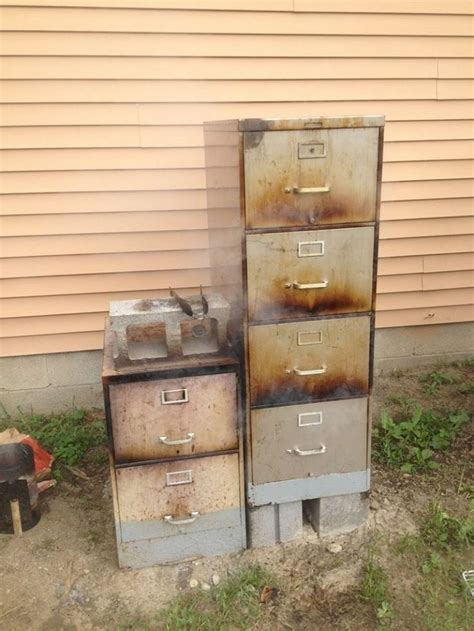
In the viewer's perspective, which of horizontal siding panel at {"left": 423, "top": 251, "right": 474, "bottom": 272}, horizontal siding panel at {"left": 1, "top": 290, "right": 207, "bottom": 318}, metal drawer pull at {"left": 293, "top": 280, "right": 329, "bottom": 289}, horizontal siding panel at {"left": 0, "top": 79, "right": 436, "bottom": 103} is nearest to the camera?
metal drawer pull at {"left": 293, "top": 280, "right": 329, "bottom": 289}

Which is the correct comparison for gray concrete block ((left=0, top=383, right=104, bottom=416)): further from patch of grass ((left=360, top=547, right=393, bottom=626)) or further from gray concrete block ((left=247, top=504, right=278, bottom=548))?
patch of grass ((left=360, top=547, right=393, bottom=626))

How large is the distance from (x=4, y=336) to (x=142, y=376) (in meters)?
2.08

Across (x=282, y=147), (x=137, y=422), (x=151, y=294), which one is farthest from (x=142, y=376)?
(x=151, y=294)

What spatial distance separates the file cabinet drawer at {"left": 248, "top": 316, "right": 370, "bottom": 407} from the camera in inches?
114

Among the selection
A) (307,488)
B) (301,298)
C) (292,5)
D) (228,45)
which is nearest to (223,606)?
(307,488)

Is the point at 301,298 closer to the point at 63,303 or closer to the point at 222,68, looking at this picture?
the point at 222,68

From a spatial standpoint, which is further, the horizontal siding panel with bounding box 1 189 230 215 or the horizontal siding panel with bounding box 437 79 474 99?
the horizontal siding panel with bounding box 437 79 474 99

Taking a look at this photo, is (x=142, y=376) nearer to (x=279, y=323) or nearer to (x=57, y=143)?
(x=279, y=323)

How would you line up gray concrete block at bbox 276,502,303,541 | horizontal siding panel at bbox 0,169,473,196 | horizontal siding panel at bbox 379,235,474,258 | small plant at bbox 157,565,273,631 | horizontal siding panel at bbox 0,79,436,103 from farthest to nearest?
horizontal siding panel at bbox 379,235,474,258 → horizontal siding panel at bbox 0,169,473,196 → horizontal siding panel at bbox 0,79,436,103 → gray concrete block at bbox 276,502,303,541 → small plant at bbox 157,565,273,631

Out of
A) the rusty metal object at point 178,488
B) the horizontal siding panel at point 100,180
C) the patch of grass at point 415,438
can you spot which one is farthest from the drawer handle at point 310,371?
the horizontal siding panel at point 100,180

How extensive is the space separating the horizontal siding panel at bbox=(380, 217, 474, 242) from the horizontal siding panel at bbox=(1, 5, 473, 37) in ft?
4.60

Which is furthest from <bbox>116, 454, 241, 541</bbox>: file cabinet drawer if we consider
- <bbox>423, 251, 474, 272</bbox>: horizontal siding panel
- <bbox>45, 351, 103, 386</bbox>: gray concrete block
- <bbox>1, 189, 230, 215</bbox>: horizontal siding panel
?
<bbox>423, 251, 474, 272</bbox>: horizontal siding panel

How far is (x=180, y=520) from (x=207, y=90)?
9.46 feet

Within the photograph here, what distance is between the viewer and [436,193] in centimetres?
477
